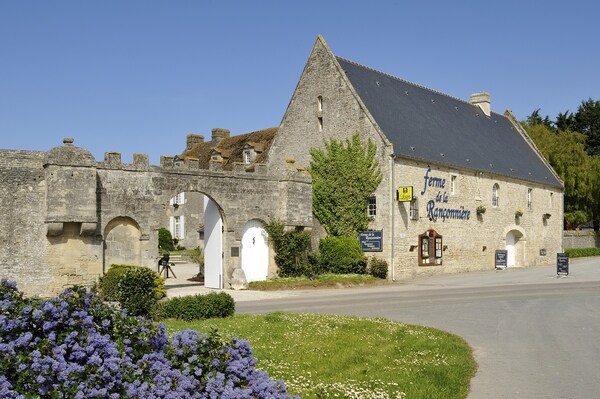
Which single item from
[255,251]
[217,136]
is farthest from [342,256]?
[217,136]

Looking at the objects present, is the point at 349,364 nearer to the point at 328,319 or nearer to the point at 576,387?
the point at 576,387

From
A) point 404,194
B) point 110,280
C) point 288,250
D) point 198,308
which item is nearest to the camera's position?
point 198,308

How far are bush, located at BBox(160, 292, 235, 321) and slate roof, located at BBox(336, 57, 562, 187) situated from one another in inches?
609

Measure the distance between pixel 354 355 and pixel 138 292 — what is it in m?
6.48

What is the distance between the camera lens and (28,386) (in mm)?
4402

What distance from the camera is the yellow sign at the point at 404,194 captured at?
27622 millimetres

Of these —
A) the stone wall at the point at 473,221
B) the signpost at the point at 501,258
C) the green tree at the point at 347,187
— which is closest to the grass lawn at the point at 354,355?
the green tree at the point at 347,187

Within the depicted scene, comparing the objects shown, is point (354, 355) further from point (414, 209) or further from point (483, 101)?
point (483, 101)

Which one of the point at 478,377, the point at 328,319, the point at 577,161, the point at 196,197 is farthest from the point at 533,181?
the point at 478,377

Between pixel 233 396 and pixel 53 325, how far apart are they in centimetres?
152

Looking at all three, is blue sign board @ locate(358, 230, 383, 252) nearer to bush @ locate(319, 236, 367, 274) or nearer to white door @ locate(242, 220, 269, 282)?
bush @ locate(319, 236, 367, 274)

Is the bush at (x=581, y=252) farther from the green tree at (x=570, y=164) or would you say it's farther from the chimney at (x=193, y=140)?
the chimney at (x=193, y=140)

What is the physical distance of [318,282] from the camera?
82.2 ft

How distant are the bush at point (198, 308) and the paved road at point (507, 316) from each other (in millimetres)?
2232
